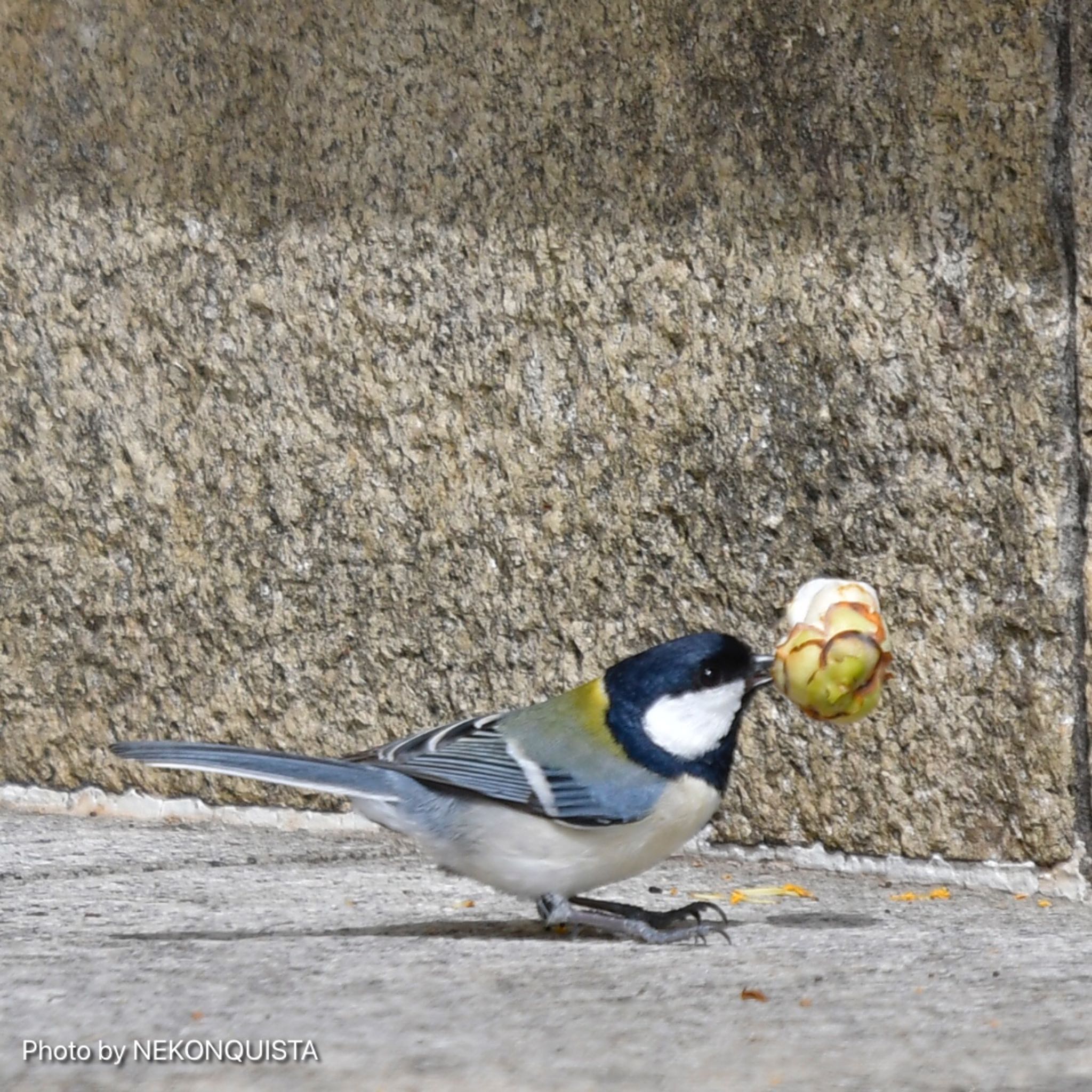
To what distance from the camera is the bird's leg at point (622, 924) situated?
296 cm

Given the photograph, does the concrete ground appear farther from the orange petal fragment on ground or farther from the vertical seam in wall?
the vertical seam in wall

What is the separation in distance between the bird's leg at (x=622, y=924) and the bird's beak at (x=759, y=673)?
0.42 meters

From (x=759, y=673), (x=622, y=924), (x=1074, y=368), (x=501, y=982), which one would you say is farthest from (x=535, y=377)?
(x=501, y=982)

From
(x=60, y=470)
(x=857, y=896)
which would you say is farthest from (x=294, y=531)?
(x=857, y=896)

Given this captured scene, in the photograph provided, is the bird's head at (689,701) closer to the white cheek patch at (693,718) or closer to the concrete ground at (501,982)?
the white cheek patch at (693,718)

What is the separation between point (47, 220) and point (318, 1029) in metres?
2.50

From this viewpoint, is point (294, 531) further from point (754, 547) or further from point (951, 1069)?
point (951, 1069)

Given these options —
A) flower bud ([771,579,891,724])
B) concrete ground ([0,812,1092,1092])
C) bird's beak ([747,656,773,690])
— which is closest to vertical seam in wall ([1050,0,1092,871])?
concrete ground ([0,812,1092,1092])

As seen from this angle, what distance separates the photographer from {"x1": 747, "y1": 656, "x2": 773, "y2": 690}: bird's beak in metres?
2.94

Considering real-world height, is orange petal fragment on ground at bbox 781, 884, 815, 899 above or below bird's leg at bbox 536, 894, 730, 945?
below

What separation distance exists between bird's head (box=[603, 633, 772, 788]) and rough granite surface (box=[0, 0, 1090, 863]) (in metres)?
0.53

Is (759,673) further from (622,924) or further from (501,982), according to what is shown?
(501,982)

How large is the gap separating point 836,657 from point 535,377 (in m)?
1.09

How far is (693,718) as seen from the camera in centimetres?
293
